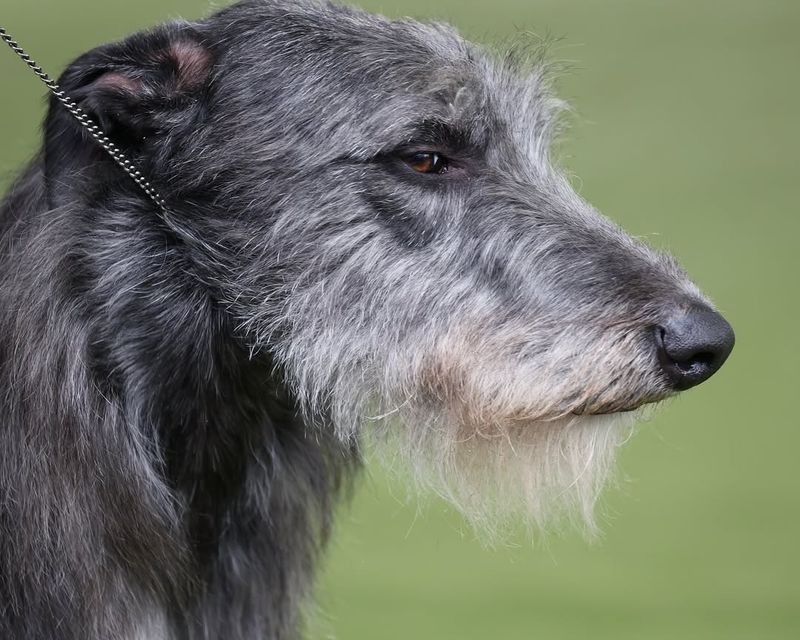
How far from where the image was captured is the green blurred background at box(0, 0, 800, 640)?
5656 mm

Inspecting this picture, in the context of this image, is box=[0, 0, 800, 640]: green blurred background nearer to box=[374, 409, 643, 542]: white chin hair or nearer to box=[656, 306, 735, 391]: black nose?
box=[374, 409, 643, 542]: white chin hair

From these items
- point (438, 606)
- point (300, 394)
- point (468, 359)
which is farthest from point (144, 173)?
point (438, 606)

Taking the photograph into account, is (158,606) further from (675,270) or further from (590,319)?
(675,270)

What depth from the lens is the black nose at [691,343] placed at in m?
3.19

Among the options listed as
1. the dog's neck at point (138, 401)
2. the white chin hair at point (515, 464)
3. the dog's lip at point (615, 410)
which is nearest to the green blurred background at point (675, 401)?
the white chin hair at point (515, 464)

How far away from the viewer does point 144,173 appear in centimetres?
357

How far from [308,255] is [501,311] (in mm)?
531

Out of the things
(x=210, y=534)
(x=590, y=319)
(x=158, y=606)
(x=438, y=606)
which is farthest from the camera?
(x=438, y=606)

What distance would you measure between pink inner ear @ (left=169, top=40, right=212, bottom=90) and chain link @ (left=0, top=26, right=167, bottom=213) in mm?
262

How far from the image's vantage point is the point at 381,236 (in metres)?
3.44

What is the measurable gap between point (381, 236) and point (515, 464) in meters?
0.75

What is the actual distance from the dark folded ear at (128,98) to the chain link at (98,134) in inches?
1.3

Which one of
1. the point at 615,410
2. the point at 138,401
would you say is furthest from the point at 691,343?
the point at 138,401

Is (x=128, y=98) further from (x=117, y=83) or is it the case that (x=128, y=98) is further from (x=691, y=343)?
(x=691, y=343)
